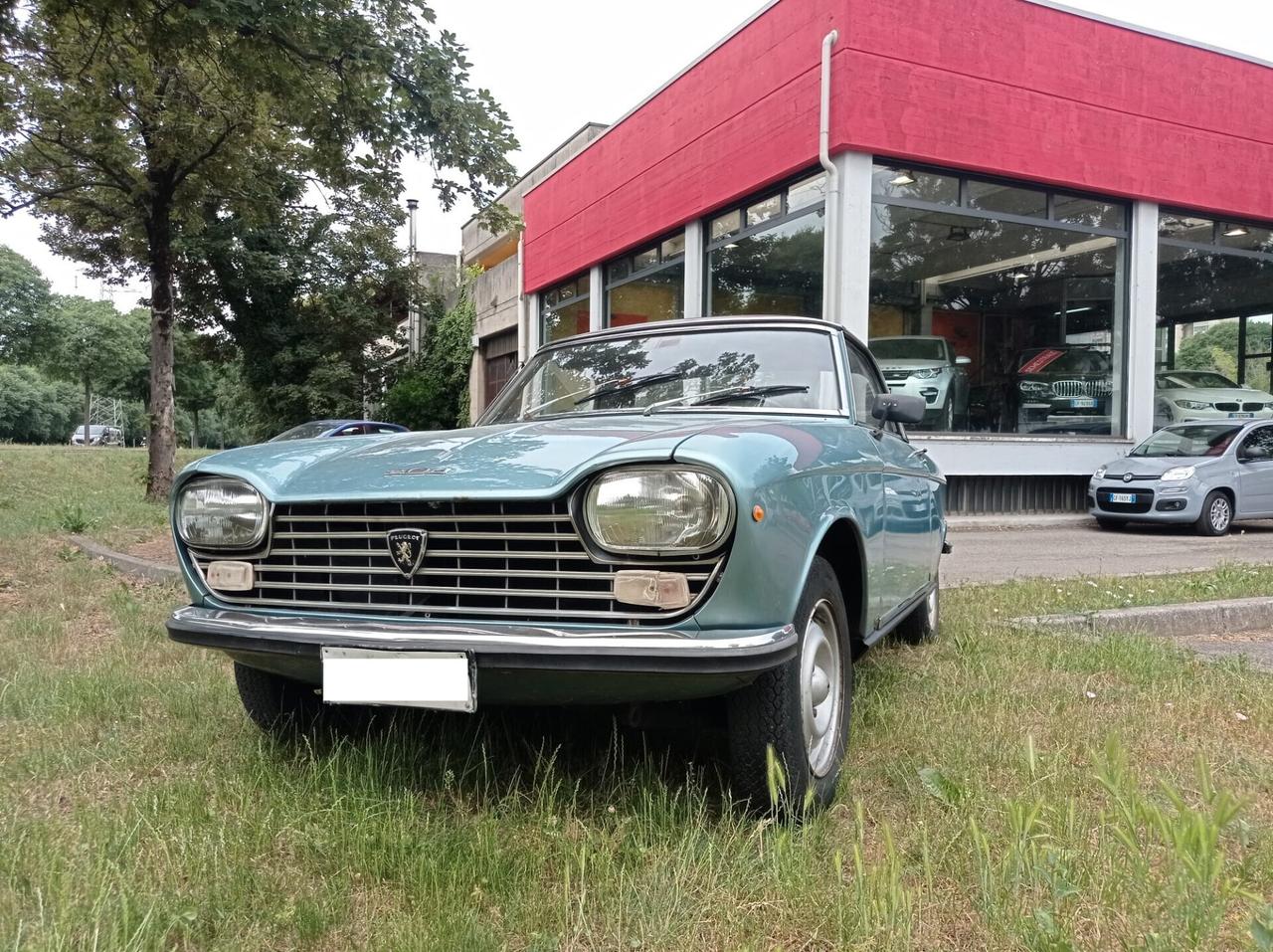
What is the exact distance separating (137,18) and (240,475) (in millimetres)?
5865

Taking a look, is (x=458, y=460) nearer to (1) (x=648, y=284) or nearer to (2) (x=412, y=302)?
(1) (x=648, y=284)

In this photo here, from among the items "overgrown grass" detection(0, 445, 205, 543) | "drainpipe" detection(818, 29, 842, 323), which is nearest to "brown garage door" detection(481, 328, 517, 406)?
"overgrown grass" detection(0, 445, 205, 543)

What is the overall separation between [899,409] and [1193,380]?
41.2 ft

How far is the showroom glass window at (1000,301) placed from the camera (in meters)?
10.6

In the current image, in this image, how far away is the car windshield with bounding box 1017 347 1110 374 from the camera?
1187 cm

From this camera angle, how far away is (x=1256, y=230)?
1298 cm

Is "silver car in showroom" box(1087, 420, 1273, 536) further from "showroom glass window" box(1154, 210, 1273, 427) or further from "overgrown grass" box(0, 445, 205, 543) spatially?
"overgrown grass" box(0, 445, 205, 543)

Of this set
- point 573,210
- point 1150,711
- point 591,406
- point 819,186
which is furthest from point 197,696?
point 573,210

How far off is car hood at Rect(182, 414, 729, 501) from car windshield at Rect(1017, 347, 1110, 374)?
34.9 feet

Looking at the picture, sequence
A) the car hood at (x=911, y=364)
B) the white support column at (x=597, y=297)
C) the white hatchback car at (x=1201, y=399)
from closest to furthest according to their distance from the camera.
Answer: the car hood at (x=911, y=364)
the white hatchback car at (x=1201, y=399)
the white support column at (x=597, y=297)

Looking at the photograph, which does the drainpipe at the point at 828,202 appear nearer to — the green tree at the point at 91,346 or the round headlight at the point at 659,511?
the round headlight at the point at 659,511

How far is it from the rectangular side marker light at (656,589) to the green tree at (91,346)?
44.6m

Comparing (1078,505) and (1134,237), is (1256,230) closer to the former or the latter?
(1134,237)

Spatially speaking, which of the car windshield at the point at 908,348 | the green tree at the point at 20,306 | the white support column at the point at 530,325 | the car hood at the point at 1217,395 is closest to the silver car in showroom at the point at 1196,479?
the car hood at the point at 1217,395
